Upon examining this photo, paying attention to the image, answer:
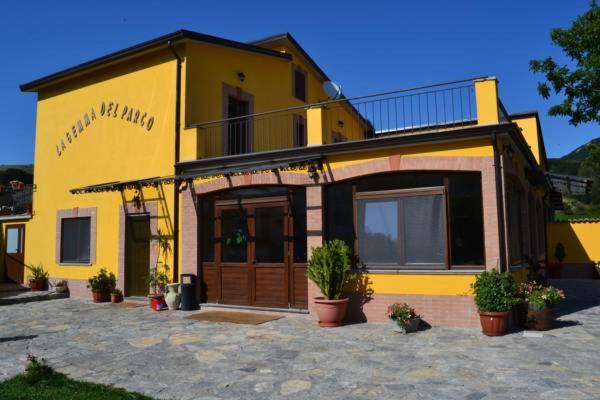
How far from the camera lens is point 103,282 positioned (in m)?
12.8

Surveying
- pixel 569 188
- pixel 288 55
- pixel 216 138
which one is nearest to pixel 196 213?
pixel 216 138

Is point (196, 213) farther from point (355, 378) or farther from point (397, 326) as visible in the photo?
point (355, 378)

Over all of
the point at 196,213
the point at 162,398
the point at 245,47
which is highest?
the point at 245,47

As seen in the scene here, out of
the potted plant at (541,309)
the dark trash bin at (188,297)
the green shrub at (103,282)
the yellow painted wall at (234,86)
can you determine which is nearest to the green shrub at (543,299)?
the potted plant at (541,309)

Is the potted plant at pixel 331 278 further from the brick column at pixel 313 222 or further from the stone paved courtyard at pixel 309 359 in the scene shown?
the brick column at pixel 313 222

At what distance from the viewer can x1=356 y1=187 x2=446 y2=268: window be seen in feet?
29.3

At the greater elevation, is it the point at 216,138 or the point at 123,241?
the point at 216,138

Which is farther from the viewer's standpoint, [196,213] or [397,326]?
[196,213]

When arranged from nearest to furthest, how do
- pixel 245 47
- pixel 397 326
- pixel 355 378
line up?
pixel 355 378 → pixel 397 326 → pixel 245 47

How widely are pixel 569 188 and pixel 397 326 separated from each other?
407 inches

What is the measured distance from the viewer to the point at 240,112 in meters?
14.3

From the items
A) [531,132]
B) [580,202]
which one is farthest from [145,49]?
[580,202]

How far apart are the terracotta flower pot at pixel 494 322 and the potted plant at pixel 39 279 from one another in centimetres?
1285

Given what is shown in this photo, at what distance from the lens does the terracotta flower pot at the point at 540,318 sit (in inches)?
322
